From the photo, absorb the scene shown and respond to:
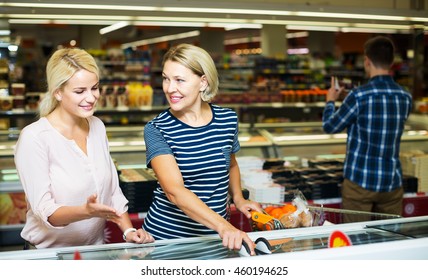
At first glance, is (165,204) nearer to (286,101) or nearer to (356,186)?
(356,186)

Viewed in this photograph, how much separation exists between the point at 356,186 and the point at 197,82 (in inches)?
79.4

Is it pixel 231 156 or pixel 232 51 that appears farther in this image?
pixel 232 51

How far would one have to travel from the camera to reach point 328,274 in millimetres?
1792

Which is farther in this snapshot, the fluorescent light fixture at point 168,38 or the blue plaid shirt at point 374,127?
the fluorescent light fixture at point 168,38

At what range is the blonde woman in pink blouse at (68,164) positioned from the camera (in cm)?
232

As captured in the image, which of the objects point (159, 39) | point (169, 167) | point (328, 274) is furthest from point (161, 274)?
point (159, 39)

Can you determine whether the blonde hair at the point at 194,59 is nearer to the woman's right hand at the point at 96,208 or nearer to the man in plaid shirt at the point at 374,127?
the woman's right hand at the point at 96,208

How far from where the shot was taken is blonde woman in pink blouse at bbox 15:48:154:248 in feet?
7.62

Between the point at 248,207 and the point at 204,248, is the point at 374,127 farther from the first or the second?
the point at 204,248

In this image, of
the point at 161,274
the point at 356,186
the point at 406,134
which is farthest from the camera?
the point at 406,134

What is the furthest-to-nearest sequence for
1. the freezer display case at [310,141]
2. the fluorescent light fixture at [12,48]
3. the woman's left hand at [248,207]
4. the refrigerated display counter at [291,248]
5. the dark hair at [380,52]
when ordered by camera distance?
the fluorescent light fixture at [12,48]
the freezer display case at [310,141]
the dark hair at [380,52]
the woman's left hand at [248,207]
the refrigerated display counter at [291,248]

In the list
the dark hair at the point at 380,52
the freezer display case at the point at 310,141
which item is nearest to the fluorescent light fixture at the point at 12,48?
the freezer display case at the point at 310,141

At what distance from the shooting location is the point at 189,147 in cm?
249

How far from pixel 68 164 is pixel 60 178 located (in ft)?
0.22
